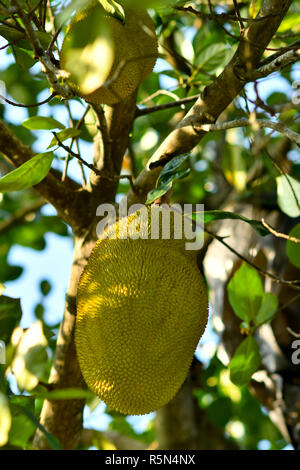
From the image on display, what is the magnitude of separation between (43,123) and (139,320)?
44 cm

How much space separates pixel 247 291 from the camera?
46.1 inches

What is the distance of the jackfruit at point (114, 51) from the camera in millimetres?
795

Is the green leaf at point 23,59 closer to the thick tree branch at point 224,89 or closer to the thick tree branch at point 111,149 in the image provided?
the thick tree branch at point 111,149

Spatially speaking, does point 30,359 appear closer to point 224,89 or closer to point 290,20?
point 224,89

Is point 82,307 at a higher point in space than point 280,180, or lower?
lower

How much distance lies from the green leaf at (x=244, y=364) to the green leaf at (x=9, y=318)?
43cm

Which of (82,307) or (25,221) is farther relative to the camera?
(25,221)

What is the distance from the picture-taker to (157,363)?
825 millimetres

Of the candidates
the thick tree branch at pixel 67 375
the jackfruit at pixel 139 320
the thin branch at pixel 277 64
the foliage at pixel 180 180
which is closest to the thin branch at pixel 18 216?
the foliage at pixel 180 180

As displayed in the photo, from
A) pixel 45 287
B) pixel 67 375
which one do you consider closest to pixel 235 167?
pixel 45 287

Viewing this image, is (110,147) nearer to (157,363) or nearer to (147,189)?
(147,189)

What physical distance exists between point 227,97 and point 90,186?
1.16ft

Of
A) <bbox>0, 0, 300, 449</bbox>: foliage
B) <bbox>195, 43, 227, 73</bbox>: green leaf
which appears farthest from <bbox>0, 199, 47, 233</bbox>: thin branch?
<bbox>195, 43, 227, 73</bbox>: green leaf

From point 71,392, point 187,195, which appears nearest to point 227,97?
point 71,392
